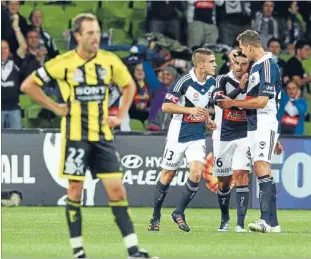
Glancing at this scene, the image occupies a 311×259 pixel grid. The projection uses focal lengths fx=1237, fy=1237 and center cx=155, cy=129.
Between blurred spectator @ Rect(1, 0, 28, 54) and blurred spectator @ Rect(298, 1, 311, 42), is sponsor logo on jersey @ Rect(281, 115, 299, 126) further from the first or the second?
blurred spectator @ Rect(1, 0, 28, 54)

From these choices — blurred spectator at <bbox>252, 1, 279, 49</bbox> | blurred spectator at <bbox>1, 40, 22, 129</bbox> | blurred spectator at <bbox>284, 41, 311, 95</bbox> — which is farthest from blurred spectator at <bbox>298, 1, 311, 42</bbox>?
blurred spectator at <bbox>1, 40, 22, 129</bbox>

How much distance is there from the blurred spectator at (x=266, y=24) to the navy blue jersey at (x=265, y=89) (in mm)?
8755

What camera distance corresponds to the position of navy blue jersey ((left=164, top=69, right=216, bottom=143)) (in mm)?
13703

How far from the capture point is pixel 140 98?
67.9 feet

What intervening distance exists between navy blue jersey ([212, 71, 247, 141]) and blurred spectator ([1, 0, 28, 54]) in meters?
7.65

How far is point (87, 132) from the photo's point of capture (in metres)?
10.4

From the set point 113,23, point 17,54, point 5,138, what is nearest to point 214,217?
point 5,138

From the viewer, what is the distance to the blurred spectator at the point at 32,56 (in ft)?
67.1

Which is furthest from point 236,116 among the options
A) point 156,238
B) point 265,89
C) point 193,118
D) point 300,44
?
point 300,44

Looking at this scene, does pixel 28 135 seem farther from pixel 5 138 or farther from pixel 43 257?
pixel 43 257

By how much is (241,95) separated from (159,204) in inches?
60.4

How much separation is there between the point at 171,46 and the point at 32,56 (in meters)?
2.53

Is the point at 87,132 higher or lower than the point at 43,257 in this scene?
higher

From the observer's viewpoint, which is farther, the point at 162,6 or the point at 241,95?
the point at 162,6
